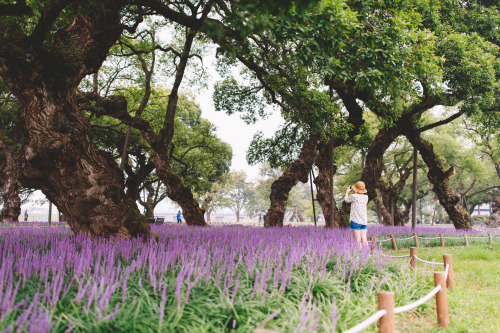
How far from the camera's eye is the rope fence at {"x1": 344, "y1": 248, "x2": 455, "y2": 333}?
230cm

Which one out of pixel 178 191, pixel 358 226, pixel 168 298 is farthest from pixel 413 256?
pixel 178 191

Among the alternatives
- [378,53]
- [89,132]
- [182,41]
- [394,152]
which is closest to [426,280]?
[378,53]

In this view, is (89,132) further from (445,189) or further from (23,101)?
(445,189)

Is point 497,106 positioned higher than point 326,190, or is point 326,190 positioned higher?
point 497,106

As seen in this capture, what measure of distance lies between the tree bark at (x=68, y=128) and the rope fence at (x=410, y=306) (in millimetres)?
5024

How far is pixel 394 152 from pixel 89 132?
1019 inches

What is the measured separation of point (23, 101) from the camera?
5500mm

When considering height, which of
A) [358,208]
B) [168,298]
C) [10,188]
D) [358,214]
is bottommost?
[168,298]

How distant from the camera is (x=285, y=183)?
13758 mm

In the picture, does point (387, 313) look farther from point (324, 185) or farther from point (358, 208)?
point (324, 185)

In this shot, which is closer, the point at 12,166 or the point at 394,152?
the point at 12,166

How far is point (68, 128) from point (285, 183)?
960 centimetres

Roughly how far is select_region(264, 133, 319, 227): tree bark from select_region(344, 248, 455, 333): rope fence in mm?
7831

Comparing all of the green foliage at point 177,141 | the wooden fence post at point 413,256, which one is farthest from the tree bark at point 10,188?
the wooden fence post at point 413,256
